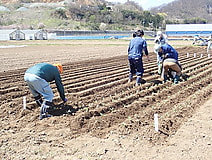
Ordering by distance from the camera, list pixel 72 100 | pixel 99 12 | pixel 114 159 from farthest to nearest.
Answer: pixel 99 12
pixel 72 100
pixel 114 159

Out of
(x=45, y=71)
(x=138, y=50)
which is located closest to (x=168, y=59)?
(x=138, y=50)

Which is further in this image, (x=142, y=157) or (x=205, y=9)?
(x=205, y=9)

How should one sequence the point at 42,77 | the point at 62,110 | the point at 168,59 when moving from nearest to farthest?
1. the point at 42,77
2. the point at 62,110
3. the point at 168,59

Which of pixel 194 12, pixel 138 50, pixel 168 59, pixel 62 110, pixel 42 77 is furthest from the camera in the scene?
pixel 194 12

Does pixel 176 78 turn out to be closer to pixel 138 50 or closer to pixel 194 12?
pixel 138 50

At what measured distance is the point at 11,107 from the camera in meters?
5.83

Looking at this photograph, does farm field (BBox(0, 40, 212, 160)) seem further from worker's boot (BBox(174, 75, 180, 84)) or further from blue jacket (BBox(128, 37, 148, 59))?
blue jacket (BBox(128, 37, 148, 59))

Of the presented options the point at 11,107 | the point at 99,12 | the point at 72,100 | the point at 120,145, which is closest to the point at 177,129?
the point at 120,145

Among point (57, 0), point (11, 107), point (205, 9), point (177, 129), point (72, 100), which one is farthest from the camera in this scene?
point (205, 9)

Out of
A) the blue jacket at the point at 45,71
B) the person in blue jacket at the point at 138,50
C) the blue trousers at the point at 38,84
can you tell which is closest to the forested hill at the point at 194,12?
the person in blue jacket at the point at 138,50

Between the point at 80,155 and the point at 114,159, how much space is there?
1.69ft

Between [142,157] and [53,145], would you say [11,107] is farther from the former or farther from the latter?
[142,157]

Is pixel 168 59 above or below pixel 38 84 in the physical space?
above

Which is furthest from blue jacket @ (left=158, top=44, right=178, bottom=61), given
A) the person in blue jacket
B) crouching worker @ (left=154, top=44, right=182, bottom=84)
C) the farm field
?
the farm field
